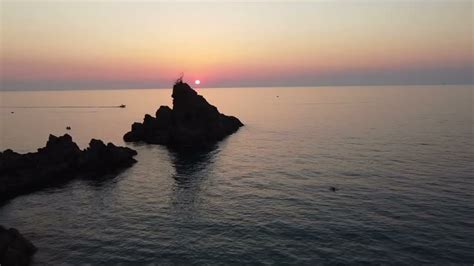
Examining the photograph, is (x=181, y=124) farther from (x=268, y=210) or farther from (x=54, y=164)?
(x=268, y=210)

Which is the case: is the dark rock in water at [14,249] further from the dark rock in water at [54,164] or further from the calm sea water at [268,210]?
the dark rock in water at [54,164]

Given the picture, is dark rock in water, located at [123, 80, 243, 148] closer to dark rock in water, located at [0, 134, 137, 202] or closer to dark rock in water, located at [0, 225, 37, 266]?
dark rock in water, located at [0, 134, 137, 202]

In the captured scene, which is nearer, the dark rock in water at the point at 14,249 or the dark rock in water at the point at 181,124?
the dark rock in water at the point at 14,249

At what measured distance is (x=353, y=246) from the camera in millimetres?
37531

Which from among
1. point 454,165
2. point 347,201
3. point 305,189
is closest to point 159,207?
point 305,189

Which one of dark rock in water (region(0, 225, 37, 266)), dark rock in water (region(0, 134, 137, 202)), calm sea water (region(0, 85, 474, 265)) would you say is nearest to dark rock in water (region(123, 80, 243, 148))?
calm sea water (region(0, 85, 474, 265))

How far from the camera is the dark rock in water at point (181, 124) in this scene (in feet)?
360

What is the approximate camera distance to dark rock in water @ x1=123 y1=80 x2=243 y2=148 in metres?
110

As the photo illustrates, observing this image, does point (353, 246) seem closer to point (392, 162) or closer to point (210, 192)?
point (210, 192)

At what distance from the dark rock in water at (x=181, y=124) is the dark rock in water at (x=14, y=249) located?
231 ft

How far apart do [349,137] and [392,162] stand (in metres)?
35.8

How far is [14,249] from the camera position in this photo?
3556cm

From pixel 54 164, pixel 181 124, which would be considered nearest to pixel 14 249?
pixel 54 164

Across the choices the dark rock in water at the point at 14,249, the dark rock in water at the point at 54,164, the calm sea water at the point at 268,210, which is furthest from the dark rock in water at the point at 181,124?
the dark rock in water at the point at 14,249
